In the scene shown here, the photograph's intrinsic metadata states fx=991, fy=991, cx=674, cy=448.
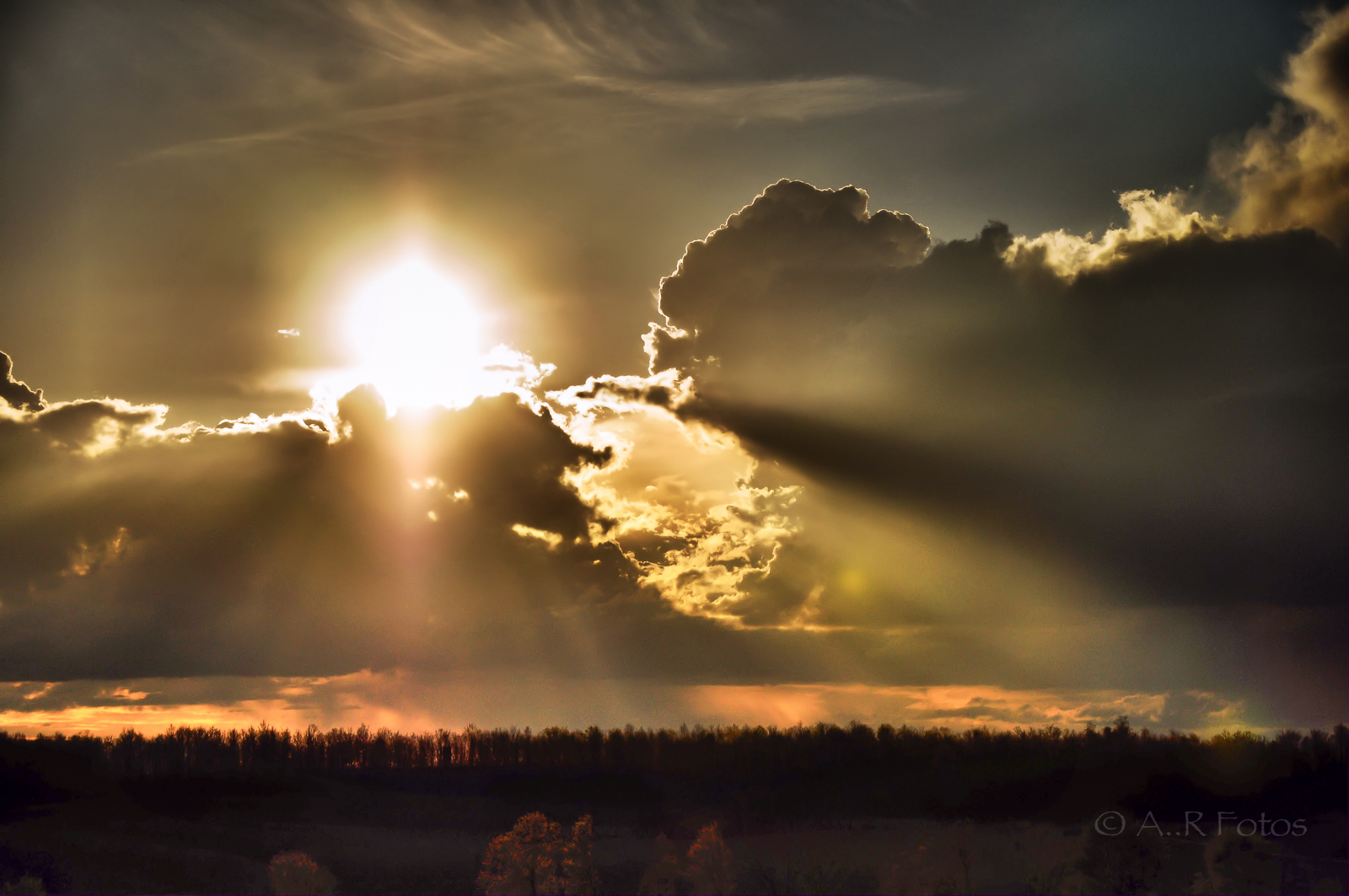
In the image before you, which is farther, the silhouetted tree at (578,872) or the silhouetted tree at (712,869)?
the silhouetted tree at (712,869)

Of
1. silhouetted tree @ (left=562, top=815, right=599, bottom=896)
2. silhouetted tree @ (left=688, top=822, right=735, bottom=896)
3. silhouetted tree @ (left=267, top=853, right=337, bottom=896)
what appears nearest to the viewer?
silhouetted tree @ (left=562, top=815, right=599, bottom=896)

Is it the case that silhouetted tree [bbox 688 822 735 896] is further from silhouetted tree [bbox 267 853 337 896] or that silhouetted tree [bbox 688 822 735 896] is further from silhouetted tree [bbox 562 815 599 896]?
silhouetted tree [bbox 267 853 337 896]

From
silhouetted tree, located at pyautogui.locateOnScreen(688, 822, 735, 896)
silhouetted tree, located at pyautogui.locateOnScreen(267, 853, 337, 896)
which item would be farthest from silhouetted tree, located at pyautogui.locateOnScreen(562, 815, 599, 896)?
silhouetted tree, located at pyautogui.locateOnScreen(267, 853, 337, 896)

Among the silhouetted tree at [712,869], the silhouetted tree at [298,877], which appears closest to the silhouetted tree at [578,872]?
the silhouetted tree at [712,869]

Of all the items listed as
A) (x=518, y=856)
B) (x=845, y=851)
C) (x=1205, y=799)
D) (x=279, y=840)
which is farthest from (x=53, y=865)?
(x=1205, y=799)

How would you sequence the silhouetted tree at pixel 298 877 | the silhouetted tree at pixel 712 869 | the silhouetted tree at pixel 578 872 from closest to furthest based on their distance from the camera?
the silhouetted tree at pixel 578 872 < the silhouetted tree at pixel 712 869 < the silhouetted tree at pixel 298 877

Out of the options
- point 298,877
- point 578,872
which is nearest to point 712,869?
point 578,872

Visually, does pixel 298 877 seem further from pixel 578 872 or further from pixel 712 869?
pixel 712 869

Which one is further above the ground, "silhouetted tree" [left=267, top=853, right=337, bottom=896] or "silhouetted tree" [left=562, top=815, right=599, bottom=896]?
"silhouetted tree" [left=562, top=815, right=599, bottom=896]

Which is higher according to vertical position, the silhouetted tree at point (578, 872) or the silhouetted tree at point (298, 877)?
the silhouetted tree at point (578, 872)

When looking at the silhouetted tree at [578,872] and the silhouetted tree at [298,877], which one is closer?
the silhouetted tree at [578,872]

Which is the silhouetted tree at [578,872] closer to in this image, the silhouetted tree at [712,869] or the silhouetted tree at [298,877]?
the silhouetted tree at [712,869]

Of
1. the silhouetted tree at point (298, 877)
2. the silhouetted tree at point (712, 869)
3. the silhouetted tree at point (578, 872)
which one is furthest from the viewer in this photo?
the silhouetted tree at point (298, 877)

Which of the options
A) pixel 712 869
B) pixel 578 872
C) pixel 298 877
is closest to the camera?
pixel 578 872
